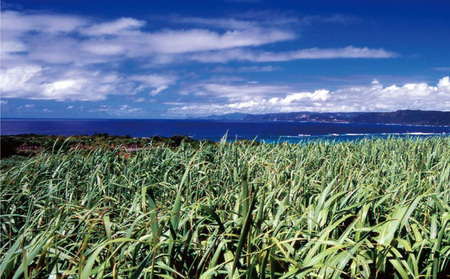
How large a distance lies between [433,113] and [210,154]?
116 metres

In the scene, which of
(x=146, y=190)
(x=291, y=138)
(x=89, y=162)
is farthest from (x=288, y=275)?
(x=291, y=138)

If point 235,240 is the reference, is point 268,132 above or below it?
below

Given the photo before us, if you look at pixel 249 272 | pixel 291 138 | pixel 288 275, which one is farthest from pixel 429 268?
pixel 291 138

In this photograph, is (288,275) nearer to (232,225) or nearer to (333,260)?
(333,260)

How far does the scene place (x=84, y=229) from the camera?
2.35 meters

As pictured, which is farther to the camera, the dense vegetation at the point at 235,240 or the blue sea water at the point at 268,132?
the blue sea water at the point at 268,132

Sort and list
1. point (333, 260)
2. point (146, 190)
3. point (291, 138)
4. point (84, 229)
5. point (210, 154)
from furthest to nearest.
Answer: point (291, 138), point (210, 154), point (84, 229), point (146, 190), point (333, 260)

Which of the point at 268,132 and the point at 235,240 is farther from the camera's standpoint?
the point at 268,132

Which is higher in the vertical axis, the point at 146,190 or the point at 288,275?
the point at 146,190

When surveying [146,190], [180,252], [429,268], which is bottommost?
[429,268]

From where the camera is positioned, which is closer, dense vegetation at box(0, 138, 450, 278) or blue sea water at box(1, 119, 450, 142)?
dense vegetation at box(0, 138, 450, 278)

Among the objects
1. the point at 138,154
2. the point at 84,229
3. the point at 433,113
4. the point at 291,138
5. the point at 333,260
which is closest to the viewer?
the point at 333,260

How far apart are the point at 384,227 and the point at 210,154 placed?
4.09m

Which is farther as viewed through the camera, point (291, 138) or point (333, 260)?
point (291, 138)
